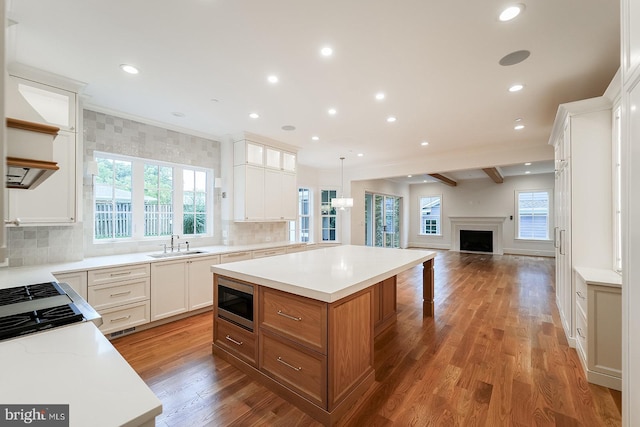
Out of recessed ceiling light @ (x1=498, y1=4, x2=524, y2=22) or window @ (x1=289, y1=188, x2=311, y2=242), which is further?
window @ (x1=289, y1=188, x2=311, y2=242)

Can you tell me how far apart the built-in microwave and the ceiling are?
2011 mm

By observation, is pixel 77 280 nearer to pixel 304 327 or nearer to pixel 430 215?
pixel 304 327

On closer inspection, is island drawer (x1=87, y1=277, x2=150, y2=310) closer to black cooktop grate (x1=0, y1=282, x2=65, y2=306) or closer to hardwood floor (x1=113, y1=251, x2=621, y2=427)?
hardwood floor (x1=113, y1=251, x2=621, y2=427)

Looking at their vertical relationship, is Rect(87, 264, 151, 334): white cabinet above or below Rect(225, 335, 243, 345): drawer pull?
above

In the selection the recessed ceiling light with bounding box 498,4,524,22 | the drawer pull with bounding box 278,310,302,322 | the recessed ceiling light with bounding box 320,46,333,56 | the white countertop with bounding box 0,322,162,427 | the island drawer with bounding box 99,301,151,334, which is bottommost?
the island drawer with bounding box 99,301,151,334

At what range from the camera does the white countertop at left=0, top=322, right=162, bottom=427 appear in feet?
2.27

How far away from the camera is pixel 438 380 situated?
2174 millimetres

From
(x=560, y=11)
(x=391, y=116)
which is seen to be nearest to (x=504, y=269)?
(x=391, y=116)

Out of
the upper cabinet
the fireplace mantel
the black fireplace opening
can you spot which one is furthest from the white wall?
the upper cabinet

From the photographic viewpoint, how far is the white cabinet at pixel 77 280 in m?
2.63

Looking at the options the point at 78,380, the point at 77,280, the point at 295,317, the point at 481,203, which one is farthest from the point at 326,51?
the point at 481,203

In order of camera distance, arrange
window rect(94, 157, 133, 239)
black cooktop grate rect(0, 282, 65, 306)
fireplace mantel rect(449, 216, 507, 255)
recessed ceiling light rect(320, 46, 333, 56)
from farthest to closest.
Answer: fireplace mantel rect(449, 216, 507, 255) → window rect(94, 157, 133, 239) → recessed ceiling light rect(320, 46, 333, 56) → black cooktop grate rect(0, 282, 65, 306)

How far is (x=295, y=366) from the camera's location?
6.23 ft
